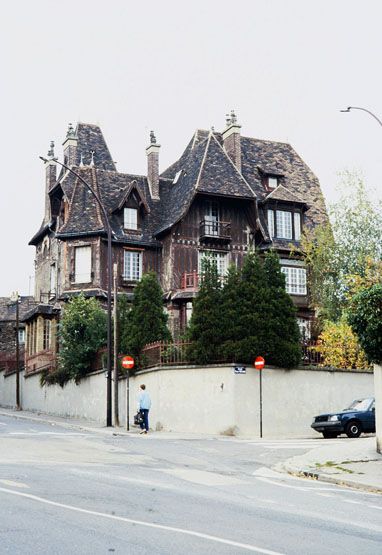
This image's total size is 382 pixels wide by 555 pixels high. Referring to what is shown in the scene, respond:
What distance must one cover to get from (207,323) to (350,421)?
5.93 meters

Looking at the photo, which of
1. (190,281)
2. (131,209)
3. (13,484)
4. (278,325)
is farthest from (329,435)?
(131,209)

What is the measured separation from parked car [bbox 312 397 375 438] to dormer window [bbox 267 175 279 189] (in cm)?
2434

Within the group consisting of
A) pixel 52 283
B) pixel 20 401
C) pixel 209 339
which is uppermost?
pixel 52 283

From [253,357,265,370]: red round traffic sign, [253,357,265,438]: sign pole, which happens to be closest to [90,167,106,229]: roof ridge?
[253,357,265,438]: sign pole

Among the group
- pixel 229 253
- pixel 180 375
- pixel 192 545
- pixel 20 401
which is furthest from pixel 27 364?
pixel 192 545

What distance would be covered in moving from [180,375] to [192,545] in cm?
2138

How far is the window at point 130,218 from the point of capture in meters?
45.5

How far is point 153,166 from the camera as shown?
158 feet

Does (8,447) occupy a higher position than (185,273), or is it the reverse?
(185,273)

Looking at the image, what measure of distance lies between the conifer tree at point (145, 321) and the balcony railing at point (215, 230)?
1197cm

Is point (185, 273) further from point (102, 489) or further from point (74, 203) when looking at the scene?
point (102, 489)

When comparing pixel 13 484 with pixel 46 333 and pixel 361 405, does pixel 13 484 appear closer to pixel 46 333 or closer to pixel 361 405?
pixel 361 405

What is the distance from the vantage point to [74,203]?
45750 millimetres

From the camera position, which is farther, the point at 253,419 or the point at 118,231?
the point at 118,231
